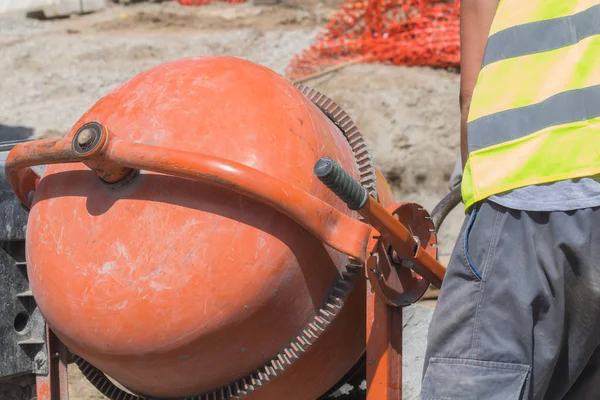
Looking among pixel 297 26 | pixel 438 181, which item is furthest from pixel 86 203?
pixel 297 26

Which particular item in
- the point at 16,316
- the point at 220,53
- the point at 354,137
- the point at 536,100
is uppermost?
the point at 536,100

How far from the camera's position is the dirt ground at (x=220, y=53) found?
571cm

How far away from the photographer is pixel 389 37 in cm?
719

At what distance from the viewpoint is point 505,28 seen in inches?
72.1

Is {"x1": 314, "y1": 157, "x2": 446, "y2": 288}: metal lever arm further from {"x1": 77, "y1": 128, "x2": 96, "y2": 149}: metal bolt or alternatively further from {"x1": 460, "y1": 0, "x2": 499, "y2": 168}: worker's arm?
{"x1": 77, "y1": 128, "x2": 96, "y2": 149}: metal bolt

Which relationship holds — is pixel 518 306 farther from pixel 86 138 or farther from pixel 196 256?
pixel 86 138

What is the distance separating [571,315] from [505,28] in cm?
66

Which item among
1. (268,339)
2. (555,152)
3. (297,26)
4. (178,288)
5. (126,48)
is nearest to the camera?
(555,152)

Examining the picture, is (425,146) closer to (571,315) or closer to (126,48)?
(126,48)

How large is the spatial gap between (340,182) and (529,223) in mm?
425

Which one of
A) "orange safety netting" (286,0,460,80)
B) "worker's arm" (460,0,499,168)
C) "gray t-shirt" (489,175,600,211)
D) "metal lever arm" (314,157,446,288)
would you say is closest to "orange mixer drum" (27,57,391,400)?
"metal lever arm" (314,157,446,288)

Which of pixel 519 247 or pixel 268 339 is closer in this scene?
pixel 519 247

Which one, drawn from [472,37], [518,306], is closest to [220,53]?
[472,37]

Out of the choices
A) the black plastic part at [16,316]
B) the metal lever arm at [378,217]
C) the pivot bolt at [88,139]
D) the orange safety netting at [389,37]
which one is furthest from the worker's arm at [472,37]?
the orange safety netting at [389,37]
